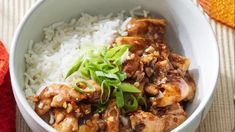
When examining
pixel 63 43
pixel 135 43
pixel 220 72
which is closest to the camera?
pixel 135 43

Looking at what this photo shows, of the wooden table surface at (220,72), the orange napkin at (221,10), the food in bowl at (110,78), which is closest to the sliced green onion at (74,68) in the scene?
the food in bowl at (110,78)

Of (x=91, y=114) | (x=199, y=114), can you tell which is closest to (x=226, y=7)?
(x=199, y=114)

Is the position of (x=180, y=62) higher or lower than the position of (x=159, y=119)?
higher

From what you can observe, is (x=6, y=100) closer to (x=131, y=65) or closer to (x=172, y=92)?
(x=131, y=65)

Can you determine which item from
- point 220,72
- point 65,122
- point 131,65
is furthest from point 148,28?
point 65,122

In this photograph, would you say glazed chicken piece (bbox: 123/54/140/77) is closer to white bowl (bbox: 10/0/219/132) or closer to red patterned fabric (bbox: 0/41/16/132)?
white bowl (bbox: 10/0/219/132)

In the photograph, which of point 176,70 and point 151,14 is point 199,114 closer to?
point 176,70

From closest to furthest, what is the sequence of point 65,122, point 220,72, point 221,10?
point 65,122 < point 220,72 < point 221,10
